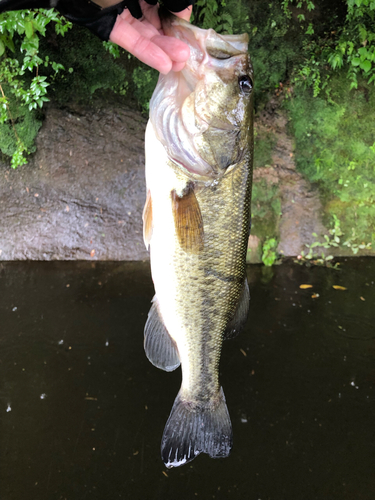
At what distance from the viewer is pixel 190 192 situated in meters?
1.29

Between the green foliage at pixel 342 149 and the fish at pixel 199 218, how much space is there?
278 centimetres

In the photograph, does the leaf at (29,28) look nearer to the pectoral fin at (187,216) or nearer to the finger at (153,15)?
the finger at (153,15)

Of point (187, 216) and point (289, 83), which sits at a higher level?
point (289, 83)

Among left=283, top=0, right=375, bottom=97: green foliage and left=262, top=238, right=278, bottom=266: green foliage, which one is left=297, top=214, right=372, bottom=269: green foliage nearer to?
left=262, top=238, right=278, bottom=266: green foliage

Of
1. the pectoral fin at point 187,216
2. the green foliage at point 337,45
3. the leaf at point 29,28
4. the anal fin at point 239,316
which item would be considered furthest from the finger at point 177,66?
the green foliage at point 337,45

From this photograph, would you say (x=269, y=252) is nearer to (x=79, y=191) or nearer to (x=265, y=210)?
(x=265, y=210)

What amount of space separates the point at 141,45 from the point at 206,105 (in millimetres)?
294

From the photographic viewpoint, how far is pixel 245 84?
125cm

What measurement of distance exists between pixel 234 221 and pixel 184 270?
290 mm

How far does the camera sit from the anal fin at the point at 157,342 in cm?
149

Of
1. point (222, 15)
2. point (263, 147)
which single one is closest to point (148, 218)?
point (263, 147)

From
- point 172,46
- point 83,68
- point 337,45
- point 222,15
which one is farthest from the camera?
point 337,45

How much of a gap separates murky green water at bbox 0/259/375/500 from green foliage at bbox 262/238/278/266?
1.45 feet

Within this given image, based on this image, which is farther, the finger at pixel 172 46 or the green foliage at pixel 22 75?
the green foliage at pixel 22 75
